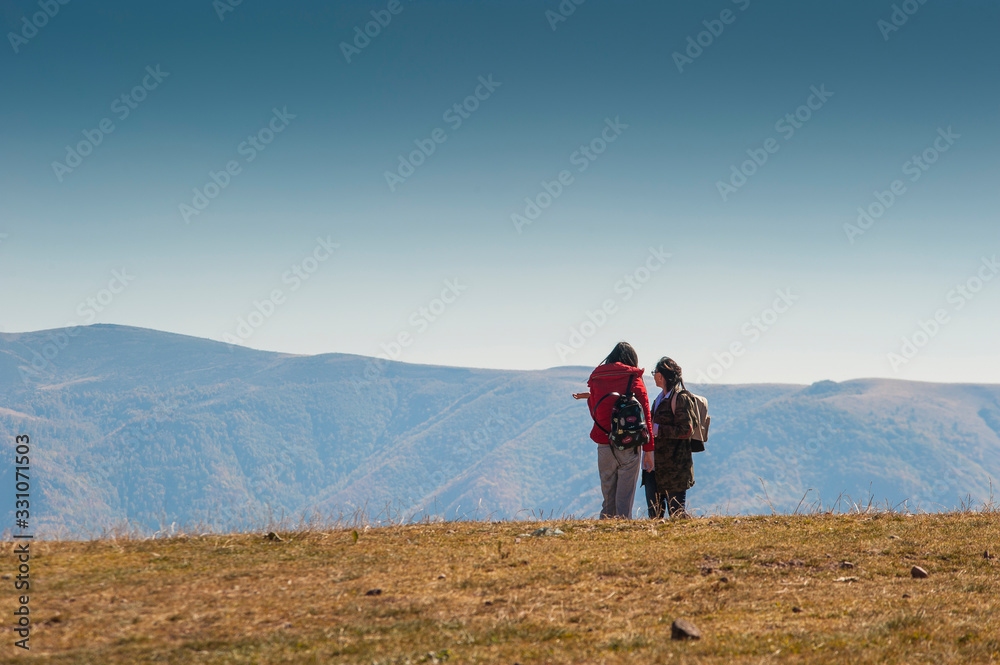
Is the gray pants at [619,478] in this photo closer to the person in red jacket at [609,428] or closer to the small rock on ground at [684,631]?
the person in red jacket at [609,428]

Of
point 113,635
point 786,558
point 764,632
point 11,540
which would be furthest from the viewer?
point 11,540

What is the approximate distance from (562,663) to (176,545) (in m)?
5.40

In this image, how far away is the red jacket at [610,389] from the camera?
38.6 ft

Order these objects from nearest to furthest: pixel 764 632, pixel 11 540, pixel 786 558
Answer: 1. pixel 764 632
2. pixel 786 558
3. pixel 11 540

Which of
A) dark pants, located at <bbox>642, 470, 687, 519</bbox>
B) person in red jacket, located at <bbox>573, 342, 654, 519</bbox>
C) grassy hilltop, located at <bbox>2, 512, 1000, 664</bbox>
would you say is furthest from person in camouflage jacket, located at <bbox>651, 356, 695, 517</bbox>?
grassy hilltop, located at <bbox>2, 512, 1000, 664</bbox>

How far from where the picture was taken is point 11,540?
8062 millimetres

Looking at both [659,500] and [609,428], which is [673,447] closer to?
[659,500]

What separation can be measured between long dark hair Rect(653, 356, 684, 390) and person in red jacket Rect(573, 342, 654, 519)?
0.35 meters

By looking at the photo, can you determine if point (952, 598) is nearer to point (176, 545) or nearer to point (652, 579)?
point (652, 579)

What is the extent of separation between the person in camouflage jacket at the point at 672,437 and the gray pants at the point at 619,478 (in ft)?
1.27

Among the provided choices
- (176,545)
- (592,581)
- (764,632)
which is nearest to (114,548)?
(176,545)

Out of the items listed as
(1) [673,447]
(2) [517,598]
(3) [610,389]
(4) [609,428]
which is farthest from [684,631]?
(1) [673,447]

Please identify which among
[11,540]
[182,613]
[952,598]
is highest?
[11,540]

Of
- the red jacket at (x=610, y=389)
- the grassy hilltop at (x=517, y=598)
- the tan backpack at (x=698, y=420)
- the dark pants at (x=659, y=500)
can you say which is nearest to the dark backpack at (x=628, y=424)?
the red jacket at (x=610, y=389)
